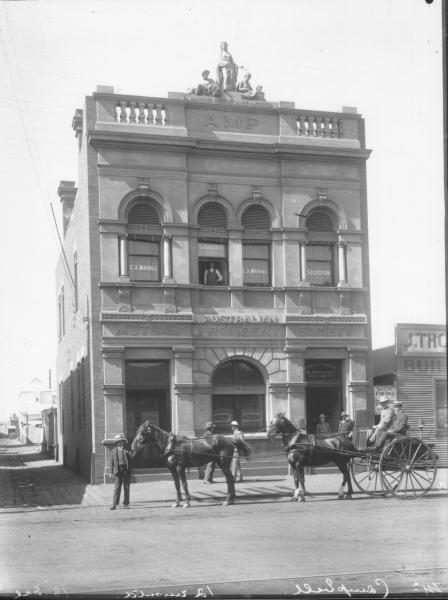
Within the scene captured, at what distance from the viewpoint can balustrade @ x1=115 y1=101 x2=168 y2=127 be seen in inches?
957

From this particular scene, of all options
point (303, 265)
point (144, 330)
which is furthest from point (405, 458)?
point (144, 330)

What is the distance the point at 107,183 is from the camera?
2392 cm

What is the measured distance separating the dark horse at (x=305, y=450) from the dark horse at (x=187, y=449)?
867mm

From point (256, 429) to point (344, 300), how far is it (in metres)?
4.54

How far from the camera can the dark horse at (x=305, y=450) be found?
1809cm

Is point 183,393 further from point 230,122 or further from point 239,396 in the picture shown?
point 230,122

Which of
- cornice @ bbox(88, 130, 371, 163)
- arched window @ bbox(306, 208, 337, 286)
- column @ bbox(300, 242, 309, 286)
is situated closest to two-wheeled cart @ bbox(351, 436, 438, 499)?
column @ bbox(300, 242, 309, 286)

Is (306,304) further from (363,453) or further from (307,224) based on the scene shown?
(363,453)

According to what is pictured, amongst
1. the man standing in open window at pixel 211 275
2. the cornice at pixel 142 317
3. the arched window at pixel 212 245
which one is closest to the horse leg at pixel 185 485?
the cornice at pixel 142 317

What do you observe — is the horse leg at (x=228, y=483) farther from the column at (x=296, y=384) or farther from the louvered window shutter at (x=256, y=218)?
the louvered window shutter at (x=256, y=218)

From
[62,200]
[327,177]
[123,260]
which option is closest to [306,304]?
[327,177]

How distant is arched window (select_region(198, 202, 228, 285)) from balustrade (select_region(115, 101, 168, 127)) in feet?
9.07

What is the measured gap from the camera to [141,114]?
24484 mm

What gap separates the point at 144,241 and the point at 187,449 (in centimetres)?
769
